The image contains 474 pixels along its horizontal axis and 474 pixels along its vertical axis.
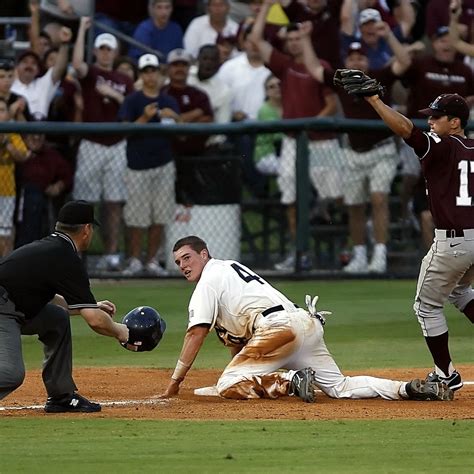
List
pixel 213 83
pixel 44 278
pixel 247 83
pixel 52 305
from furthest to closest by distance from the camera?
1. pixel 247 83
2. pixel 213 83
3. pixel 52 305
4. pixel 44 278

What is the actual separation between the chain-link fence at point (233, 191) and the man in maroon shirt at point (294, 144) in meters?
0.02

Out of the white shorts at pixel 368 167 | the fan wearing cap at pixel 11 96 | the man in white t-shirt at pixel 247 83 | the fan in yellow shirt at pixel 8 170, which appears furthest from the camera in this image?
the man in white t-shirt at pixel 247 83

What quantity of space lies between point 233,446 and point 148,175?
9.27 meters

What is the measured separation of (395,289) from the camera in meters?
15.6

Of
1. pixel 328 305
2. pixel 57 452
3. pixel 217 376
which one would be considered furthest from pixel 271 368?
pixel 328 305

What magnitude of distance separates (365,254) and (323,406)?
24.8 feet

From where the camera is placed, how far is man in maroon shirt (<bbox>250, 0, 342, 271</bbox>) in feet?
52.9

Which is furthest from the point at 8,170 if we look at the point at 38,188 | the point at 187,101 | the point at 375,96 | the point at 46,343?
the point at 375,96

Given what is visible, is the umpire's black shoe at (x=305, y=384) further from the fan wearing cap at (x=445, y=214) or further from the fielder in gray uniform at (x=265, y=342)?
the fan wearing cap at (x=445, y=214)

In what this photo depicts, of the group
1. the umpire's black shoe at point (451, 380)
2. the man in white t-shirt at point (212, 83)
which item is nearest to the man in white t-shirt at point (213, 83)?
the man in white t-shirt at point (212, 83)

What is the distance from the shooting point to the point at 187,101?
16.5m

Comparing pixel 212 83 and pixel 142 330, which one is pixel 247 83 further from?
pixel 142 330

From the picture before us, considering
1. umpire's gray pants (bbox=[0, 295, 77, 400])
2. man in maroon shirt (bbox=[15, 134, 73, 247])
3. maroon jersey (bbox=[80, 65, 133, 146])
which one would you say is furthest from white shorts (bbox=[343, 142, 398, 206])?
umpire's gray pants (bbox=[0, 295, 77, 400])

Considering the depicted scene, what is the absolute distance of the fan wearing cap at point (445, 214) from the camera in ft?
28.5
